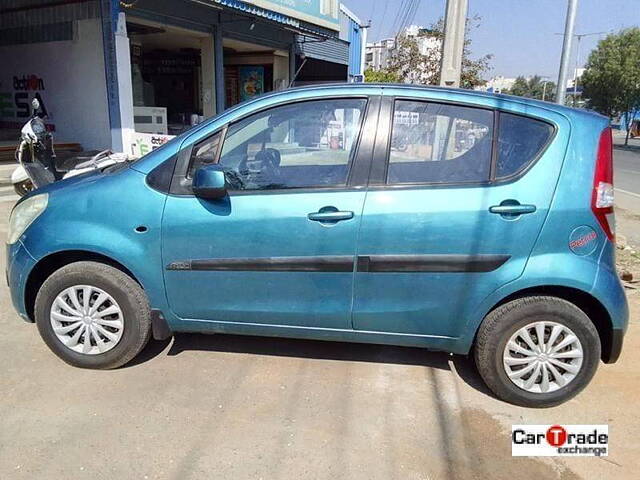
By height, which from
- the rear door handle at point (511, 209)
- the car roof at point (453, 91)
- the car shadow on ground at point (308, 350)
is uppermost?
the car roof at point (453, 91)

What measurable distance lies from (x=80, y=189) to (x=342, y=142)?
1665 mm

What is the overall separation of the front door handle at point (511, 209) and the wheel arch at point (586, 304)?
46cm

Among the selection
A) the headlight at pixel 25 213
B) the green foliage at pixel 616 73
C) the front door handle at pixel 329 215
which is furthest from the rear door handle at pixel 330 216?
the green foliage at pixel 616 73

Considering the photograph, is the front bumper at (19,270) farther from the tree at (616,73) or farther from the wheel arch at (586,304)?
the tree at (616,73)

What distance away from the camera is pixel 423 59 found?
1507cm

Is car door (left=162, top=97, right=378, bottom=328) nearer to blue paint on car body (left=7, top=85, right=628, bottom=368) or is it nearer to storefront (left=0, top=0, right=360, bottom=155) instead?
blue paint on car body (left=7, top=85, right=628, bottom=368)

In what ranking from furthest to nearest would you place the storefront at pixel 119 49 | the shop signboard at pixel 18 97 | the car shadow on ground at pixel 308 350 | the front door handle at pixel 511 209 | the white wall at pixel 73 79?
the shop signboard at pixel 18 97 < the white wall at pixel 73 79 < the storefront at pixel 119 49 < the car shadow on ground at pixel 308 350 < the front door handle at pixel 511 209

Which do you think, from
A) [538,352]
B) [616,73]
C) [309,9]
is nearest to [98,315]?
[538,352]

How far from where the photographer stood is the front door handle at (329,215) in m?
2.83

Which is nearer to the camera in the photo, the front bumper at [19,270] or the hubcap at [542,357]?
the hubcap at [542,357]

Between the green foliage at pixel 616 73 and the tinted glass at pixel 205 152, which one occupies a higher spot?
the green foliage at pixel 616 73

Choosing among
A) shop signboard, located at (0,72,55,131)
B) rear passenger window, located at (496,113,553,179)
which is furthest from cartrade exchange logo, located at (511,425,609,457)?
shop signboard, located at (0,72,55,131)

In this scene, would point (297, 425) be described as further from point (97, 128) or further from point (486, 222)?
point (97, 128)

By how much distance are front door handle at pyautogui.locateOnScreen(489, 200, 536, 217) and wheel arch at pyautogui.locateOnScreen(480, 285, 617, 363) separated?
18.0 inches
